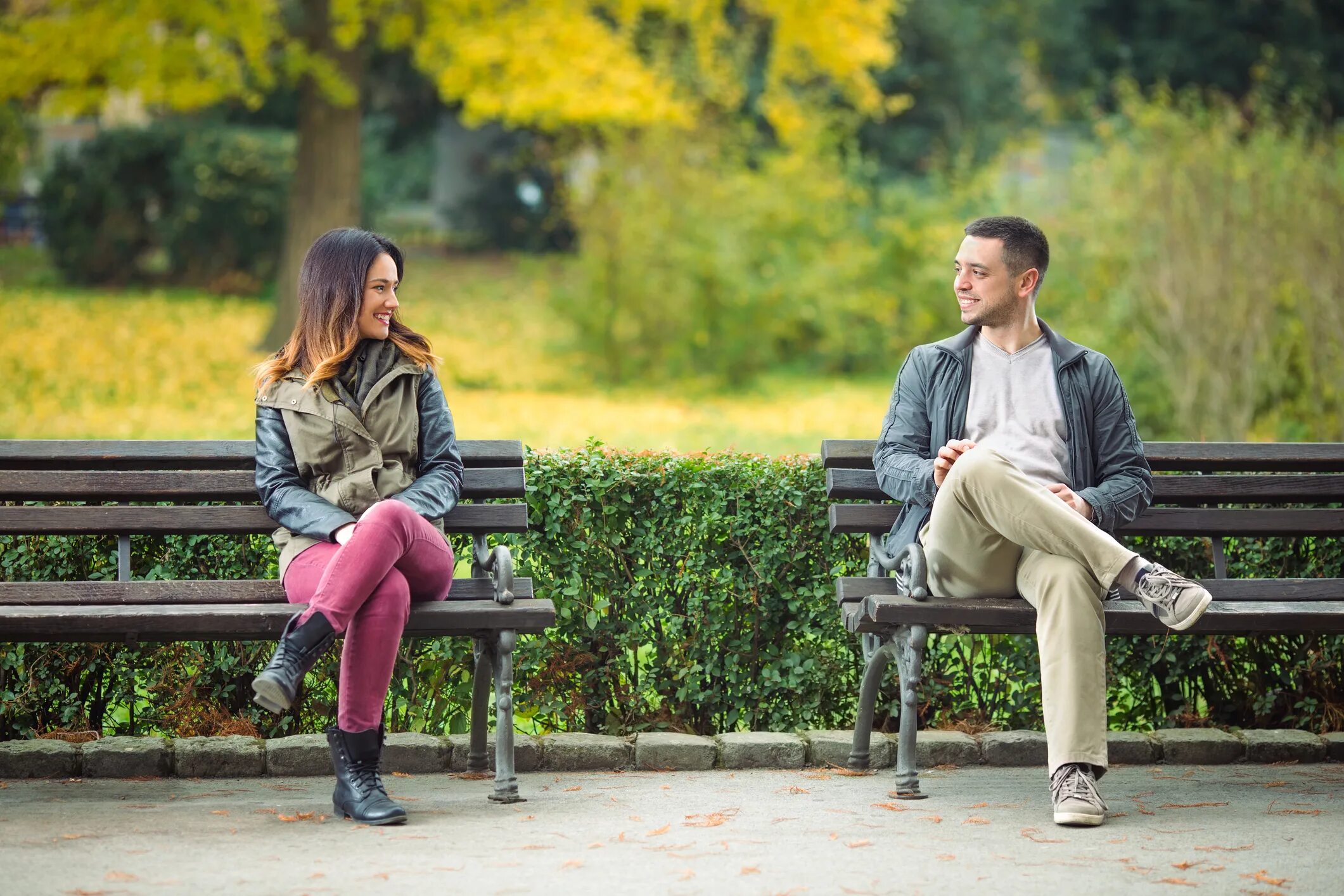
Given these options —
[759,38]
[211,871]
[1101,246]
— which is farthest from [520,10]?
[211,871]

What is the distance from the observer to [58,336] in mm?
17906

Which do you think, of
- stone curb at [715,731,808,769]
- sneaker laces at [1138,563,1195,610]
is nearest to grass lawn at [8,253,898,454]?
stone curb at [715,731,808,769]

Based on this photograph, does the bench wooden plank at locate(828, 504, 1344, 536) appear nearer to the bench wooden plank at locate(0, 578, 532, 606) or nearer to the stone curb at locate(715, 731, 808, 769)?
the stone curb at locate(715, 731, 808, 769)

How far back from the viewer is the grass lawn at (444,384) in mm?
13234

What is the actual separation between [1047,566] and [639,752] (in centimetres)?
144

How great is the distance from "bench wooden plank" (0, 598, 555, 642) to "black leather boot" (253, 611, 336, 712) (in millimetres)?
146

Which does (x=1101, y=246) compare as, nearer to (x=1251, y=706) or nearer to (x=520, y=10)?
(x=520, y=10)

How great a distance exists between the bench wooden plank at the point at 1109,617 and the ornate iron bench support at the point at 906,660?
5 centimetres

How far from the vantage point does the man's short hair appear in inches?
189

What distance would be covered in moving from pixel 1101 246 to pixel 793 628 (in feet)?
33.4

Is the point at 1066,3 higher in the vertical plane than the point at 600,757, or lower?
higher

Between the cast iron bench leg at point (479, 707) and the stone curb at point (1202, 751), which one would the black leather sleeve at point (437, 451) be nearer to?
the cast iron bench leg at point (479, 707)

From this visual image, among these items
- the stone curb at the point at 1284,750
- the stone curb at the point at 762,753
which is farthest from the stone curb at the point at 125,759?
the stone curb at the point at 1284,750

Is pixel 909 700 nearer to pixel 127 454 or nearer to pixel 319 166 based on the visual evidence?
pixel 127 454
